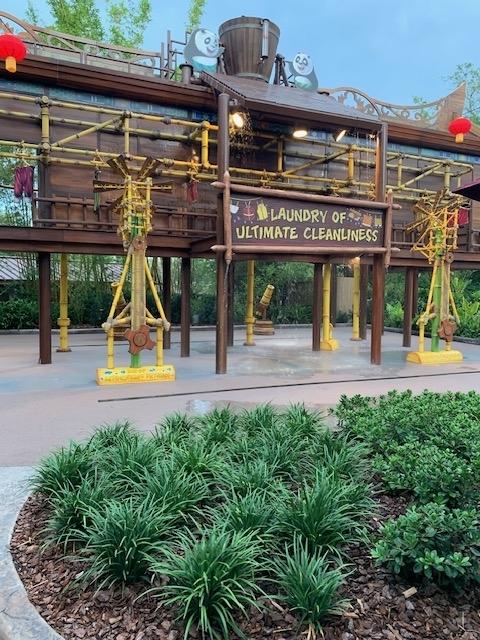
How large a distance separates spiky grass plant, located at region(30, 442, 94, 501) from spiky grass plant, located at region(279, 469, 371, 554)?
1409mm

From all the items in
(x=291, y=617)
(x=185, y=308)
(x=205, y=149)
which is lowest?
(x=291, y=617)

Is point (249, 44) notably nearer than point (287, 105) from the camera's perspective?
No

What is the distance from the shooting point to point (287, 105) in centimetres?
877

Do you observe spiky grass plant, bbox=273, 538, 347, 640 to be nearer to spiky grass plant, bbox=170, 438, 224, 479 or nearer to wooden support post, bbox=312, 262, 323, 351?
spiky grass plant, bbox=170, 438, 224, 479

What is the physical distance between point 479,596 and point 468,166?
43.0 ft

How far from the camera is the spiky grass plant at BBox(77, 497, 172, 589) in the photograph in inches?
95.7

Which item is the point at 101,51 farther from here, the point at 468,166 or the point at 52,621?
the point at 52,621

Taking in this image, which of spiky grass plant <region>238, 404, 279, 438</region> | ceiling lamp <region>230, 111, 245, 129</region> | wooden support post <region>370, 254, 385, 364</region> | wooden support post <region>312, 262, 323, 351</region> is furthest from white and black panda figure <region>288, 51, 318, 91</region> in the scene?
spiky grass plant <region>238, 404, 279, 438</region>

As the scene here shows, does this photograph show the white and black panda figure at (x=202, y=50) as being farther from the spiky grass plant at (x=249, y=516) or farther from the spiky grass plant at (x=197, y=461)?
the spiky grass plant at (x=249, y=516)

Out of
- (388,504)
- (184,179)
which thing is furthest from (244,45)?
(388,504)

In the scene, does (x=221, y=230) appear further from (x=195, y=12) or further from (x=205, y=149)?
(x=195, y=12)

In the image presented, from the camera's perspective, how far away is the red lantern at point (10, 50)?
7652 mm

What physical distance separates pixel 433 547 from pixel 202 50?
11.4 m

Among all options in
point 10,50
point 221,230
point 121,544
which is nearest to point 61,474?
point 121,544
